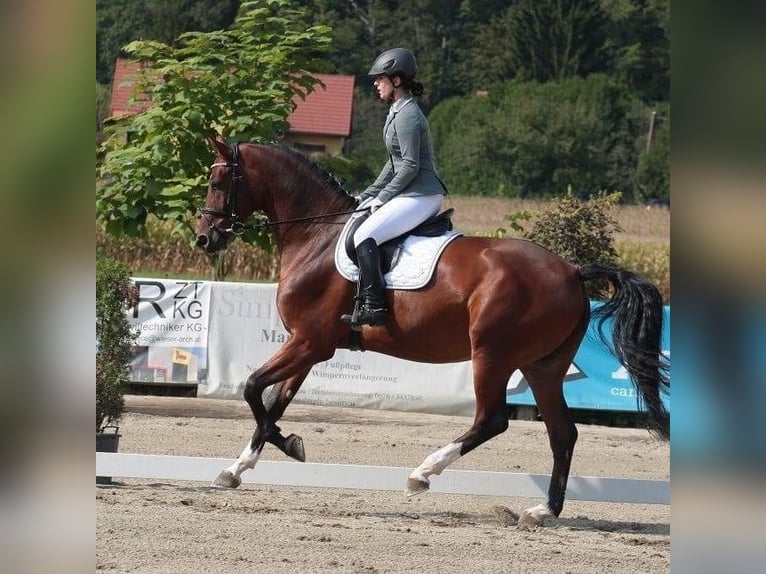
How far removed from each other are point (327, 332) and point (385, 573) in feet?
7.17

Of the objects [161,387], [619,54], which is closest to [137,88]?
[161,387]

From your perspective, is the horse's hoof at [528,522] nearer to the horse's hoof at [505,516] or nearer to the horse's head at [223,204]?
the horse's hoof at [505,516]

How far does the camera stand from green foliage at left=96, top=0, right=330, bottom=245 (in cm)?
1149

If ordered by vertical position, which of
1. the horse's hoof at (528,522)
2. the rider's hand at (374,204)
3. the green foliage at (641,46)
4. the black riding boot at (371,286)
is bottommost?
the horse's hoof at (528,522)

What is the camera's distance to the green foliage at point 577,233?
1224 centimetres

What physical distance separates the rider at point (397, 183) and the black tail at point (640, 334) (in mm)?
1077

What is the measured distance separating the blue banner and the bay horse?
15.3 ft

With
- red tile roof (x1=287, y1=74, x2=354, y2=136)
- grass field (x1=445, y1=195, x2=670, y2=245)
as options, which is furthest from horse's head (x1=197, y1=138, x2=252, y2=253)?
red tile roof (x1=287, y1=74, x2=354, y2=136)

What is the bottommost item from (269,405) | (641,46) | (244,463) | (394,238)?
(244,463)

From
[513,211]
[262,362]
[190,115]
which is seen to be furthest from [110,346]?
[513,211]

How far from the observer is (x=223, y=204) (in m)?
7.07

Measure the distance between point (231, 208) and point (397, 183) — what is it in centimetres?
110

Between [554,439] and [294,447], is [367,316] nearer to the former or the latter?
[294,447]

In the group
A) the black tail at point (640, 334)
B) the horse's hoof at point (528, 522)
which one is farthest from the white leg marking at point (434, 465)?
the black tail at point (640, 334)
